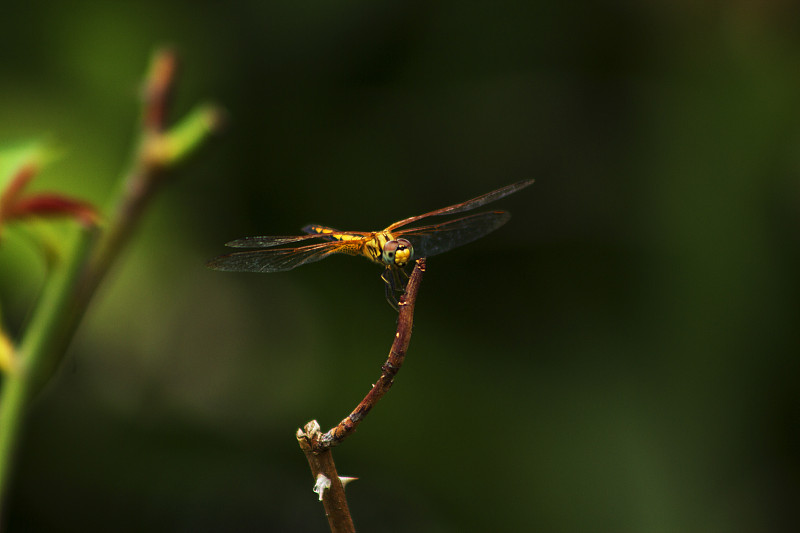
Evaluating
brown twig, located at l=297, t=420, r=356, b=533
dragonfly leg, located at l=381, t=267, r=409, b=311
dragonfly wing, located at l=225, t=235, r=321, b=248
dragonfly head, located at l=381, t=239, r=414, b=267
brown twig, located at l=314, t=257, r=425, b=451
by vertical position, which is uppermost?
dragonfly wing, located at l=225, t=235, r=321, b=248

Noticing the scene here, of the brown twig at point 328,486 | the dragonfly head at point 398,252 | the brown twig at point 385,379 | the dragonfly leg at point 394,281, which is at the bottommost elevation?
the brown twig at point 328,486

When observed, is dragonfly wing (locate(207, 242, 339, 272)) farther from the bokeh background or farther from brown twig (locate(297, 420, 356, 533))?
the bokeh background

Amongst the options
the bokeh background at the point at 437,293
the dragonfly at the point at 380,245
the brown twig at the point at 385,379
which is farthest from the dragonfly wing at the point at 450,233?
the bokeh background at the point at 437,293

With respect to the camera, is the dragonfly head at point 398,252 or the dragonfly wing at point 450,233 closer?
the dragonfly head at point 398,252

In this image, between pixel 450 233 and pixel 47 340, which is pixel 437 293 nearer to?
pixel 450 233

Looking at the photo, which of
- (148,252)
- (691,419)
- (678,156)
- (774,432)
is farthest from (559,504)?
(148,252)

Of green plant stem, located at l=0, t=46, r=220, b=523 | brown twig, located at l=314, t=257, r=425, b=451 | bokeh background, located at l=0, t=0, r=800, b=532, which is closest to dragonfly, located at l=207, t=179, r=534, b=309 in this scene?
green plant stem, located at l=0, t=46, r=220, b=523

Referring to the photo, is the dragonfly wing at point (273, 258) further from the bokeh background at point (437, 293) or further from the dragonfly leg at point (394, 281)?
the bokeh background at point (437, 293)

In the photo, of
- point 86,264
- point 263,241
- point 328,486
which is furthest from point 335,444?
point 263,241
